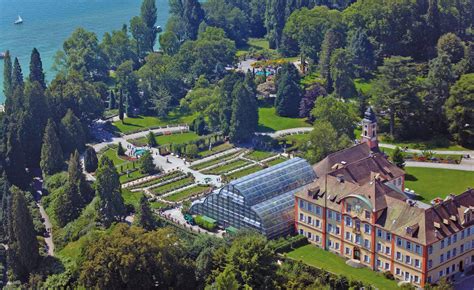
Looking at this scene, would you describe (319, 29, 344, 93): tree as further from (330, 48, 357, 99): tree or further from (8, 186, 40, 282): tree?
(8, 186, 40, 282): tree

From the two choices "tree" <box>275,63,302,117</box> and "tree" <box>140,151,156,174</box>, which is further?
"tree" <box>275,63,302,117</box>

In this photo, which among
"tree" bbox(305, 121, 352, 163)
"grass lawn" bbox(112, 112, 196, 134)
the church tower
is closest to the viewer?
the church tower

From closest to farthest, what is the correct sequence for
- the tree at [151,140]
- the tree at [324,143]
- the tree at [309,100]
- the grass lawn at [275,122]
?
the tree at [324,143] < the tree at [151,140] < the grass lawn at [275,122] < the tree at [309,100]

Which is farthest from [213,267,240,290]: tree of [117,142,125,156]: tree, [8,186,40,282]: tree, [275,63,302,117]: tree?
[275,63,302,117]: tree

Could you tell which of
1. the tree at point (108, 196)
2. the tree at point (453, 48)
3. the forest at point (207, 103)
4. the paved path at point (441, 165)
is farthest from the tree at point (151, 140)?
the tree at point (453, 48)

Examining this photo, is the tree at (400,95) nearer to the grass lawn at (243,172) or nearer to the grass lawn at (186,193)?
the grass lawn at (243,172)

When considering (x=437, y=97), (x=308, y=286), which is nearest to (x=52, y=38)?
(x=437, y=97)
